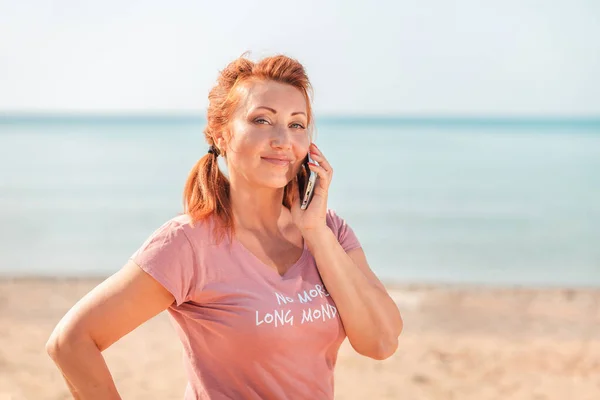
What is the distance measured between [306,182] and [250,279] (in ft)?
1.64

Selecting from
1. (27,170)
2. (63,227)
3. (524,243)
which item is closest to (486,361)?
(524,243)

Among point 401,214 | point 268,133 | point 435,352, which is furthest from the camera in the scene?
point 401,214

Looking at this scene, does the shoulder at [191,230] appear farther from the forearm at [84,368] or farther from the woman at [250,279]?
the forearm at [84,368]

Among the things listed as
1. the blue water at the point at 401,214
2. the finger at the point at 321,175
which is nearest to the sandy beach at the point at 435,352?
the blue water at the point at 401,214

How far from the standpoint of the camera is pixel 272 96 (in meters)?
2.74

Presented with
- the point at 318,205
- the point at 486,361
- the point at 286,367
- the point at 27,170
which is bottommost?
the point at 27,170

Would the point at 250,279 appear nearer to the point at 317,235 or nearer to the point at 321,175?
the point at 317,235

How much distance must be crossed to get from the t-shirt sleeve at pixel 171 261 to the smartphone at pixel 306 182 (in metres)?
0.47

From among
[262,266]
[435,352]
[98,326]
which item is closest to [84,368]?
[98,326]

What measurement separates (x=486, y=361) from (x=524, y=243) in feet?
25.1

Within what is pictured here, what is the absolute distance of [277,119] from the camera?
2.75 m

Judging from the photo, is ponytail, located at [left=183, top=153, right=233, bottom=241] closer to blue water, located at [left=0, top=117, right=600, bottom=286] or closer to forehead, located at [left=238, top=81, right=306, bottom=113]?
forehead, located at [left=238, top=81, right=306, bottom=113]

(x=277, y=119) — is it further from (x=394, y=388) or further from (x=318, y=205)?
(x=394, y=388)

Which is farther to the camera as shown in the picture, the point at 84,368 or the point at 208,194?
the point at 208,194
